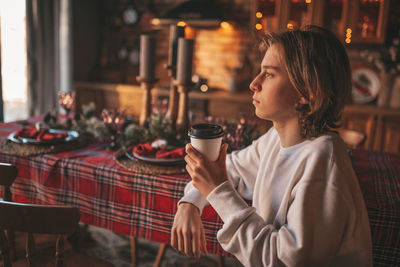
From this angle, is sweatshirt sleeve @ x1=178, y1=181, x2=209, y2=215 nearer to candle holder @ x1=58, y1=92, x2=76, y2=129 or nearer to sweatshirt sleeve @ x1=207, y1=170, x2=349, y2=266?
sweatshirt sleeve @ x1=207, y1=170, x2=349, y2=266

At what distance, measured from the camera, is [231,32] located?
13.8 ft

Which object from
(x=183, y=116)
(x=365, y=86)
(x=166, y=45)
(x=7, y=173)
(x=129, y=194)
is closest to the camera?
(x=7, y=173)

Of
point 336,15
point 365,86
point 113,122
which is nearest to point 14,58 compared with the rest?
point 113,122

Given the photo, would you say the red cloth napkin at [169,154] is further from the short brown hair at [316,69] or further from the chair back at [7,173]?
the short brown hair at [316,69]

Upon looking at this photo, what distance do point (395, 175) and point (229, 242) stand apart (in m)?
0.94

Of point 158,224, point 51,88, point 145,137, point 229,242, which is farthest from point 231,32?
point 229,242

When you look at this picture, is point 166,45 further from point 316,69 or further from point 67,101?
point 316,69

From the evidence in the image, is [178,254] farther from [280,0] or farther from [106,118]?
[280,0]

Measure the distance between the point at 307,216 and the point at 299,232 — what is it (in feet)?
0.14

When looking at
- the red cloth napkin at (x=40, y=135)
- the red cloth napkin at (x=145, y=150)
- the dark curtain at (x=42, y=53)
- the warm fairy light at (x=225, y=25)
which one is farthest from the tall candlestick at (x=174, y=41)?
the dark curtain at (x=42, y=53)

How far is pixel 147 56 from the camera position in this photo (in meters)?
1.77

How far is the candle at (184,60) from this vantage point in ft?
5.40

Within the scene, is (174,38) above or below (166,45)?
below

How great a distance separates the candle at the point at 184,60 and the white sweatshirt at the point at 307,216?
842 mm
